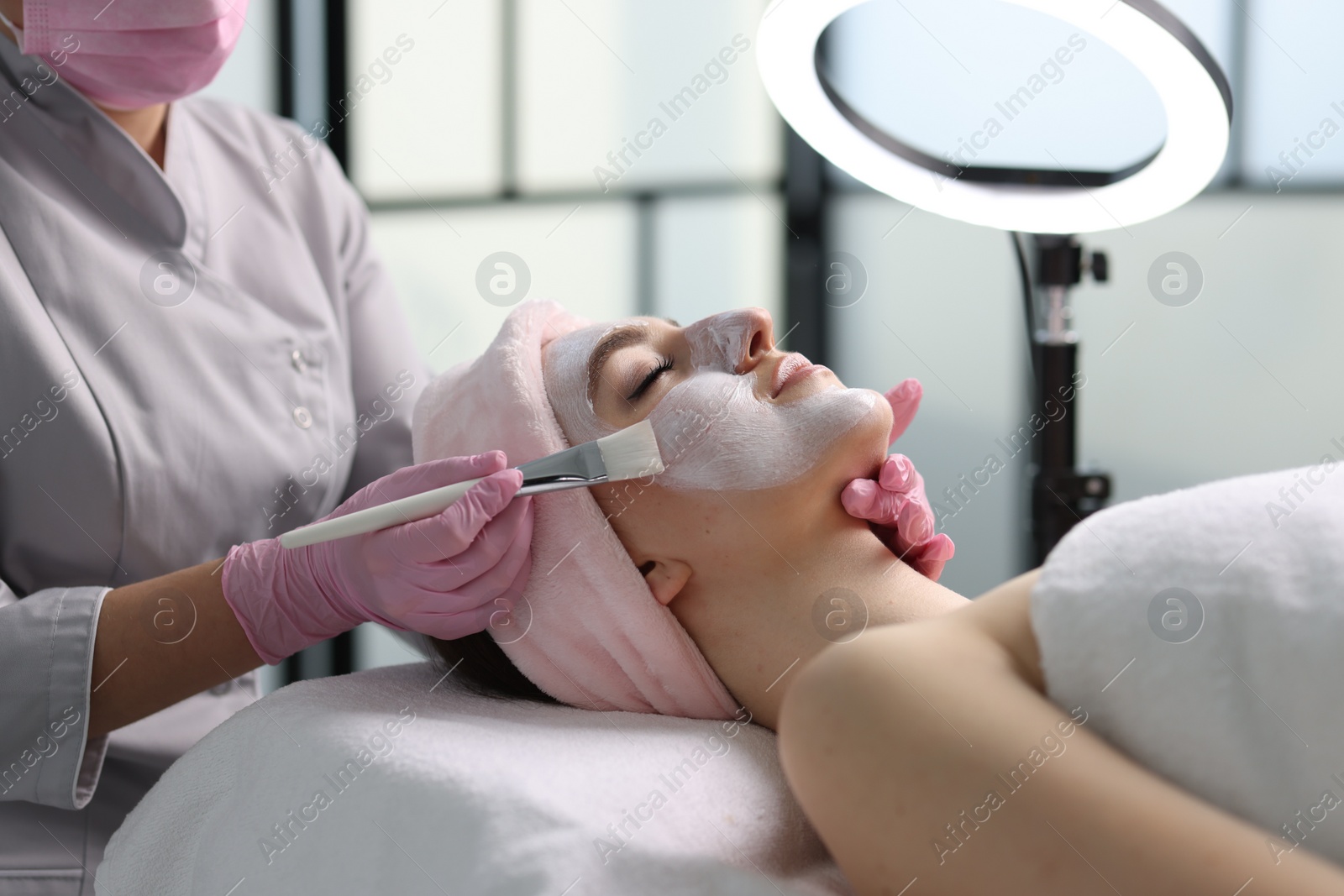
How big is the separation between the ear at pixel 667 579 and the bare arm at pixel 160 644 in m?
0.41

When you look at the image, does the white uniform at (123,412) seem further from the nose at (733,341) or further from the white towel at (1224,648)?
the white towel at (1224,648)

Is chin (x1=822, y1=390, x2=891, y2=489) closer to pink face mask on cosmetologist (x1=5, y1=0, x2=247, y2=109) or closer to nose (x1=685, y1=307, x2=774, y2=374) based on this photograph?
nose (x1=685, y1=307, x2=774, y2=374)

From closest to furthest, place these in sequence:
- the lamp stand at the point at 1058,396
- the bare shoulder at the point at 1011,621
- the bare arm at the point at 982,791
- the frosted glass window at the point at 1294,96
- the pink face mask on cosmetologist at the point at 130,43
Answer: the bare arm at the point at 982,791
the bare shoulder at the point at 1011,621
the pink face mask on cosmetologist at the point at 130,43
the lamp stand at the point at 1058,396
the frosted glass window at the point at 1294,96

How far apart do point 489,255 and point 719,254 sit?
2.17 ft

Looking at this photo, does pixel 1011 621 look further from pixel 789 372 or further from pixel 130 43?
pixel 130 43

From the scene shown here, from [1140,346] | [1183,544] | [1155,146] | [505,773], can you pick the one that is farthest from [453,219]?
[1183,544]

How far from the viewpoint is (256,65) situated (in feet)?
9.63

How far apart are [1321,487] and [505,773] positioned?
639mm

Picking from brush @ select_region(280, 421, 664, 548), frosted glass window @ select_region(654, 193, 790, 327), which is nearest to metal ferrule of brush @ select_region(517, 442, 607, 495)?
brush @ select_region(280, 421, 664, 548)

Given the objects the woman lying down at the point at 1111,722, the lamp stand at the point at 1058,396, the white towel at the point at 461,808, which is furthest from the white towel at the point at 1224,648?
the lamp stand at the point at 1058,396

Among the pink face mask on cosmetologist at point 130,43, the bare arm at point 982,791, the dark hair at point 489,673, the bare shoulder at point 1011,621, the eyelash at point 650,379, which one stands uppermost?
the pink face mask on cosmetologist at point 130,43

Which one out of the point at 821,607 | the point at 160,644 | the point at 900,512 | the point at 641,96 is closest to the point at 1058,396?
the point at 900,512

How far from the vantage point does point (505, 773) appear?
0.81 meters

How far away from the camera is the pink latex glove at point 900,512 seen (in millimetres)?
1020
